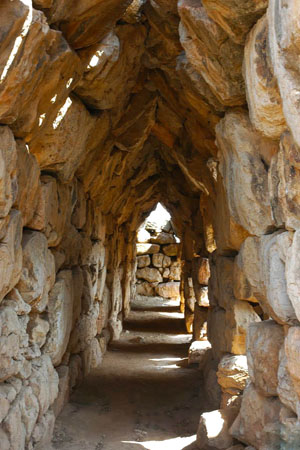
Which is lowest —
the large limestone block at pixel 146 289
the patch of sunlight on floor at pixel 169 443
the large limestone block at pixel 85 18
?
the patch of sunlight on floor at pixel 169 443

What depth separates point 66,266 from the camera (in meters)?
5.90

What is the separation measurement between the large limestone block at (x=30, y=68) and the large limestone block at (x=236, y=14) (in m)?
1.21

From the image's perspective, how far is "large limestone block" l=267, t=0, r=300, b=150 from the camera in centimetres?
226

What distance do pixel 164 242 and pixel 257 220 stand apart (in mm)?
16524

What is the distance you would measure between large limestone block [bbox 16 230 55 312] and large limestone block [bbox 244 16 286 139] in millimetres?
2359

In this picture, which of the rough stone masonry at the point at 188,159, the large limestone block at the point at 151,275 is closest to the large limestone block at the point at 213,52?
the rough stone masonry at the point at 188,159

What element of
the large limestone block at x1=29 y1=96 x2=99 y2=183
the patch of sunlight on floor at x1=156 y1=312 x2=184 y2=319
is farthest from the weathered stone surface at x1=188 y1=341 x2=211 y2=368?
the patch of sunlight on floor at x1=156 y1=312 x2=184 y2=319

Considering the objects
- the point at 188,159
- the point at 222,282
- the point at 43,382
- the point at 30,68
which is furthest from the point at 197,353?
the point at 30,68

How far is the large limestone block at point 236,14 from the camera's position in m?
2.94

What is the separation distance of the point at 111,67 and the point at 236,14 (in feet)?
6.44

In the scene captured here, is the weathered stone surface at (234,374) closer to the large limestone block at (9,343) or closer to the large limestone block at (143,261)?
the large limestone block at (9,343)

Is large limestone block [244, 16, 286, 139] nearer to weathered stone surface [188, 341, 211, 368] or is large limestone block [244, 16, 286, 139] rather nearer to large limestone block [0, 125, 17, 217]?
large limestone block [0, 125, 17, 217]

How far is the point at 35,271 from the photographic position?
4.20 meters

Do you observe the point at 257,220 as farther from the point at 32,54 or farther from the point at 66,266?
the point at 66,266
